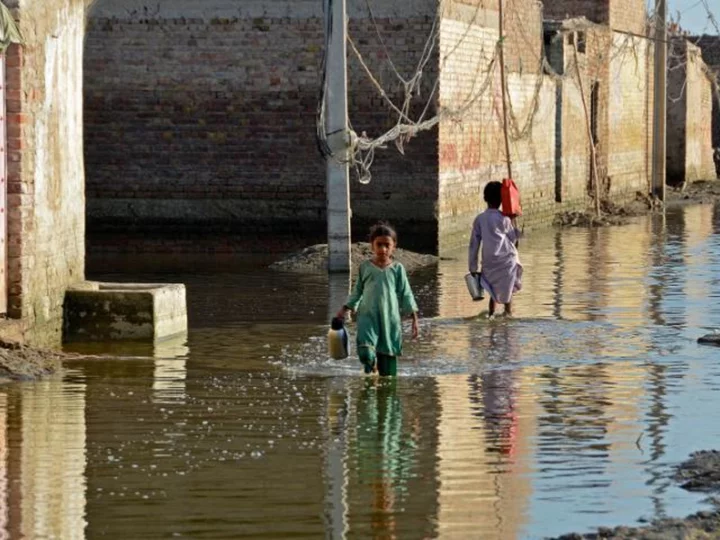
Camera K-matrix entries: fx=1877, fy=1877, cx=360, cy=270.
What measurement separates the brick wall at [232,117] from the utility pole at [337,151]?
3.27 meters

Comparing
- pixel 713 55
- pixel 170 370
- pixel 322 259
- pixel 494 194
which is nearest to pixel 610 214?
pixel 322 259

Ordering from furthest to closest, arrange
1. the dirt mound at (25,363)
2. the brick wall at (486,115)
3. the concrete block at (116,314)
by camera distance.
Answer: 1. the brick wall at (486,115)
2. the concrete block at (116,314)
3. the dirt mound at (25,363)

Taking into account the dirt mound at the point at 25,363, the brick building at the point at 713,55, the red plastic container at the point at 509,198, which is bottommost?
A: the dirt mound at the point at 25,363

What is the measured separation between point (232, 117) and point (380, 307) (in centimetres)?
1253

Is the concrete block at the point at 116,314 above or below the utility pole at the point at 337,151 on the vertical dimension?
below

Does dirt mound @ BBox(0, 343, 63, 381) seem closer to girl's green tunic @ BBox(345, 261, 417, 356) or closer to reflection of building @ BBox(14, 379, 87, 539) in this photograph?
reflection of building @ BBox(14, 379, 87, 539)

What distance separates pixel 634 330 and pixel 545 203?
1502cm

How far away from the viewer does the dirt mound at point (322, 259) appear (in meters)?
21.3

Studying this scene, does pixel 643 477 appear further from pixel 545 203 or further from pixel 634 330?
pixel 545 203

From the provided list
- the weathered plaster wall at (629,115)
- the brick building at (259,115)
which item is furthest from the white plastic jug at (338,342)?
the weathered plaster wall at (629,115)

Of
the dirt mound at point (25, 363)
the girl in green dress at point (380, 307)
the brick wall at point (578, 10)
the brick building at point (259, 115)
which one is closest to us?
the girl in green dress at point (380, 307)

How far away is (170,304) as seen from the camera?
48.9 feet

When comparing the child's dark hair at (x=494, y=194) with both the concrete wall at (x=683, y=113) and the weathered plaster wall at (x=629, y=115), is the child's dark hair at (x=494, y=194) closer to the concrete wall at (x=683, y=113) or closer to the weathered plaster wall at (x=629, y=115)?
the weathered plaster wall at (x=629, y=115)

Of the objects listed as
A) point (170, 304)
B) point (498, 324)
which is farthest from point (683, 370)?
point (170, 304)
